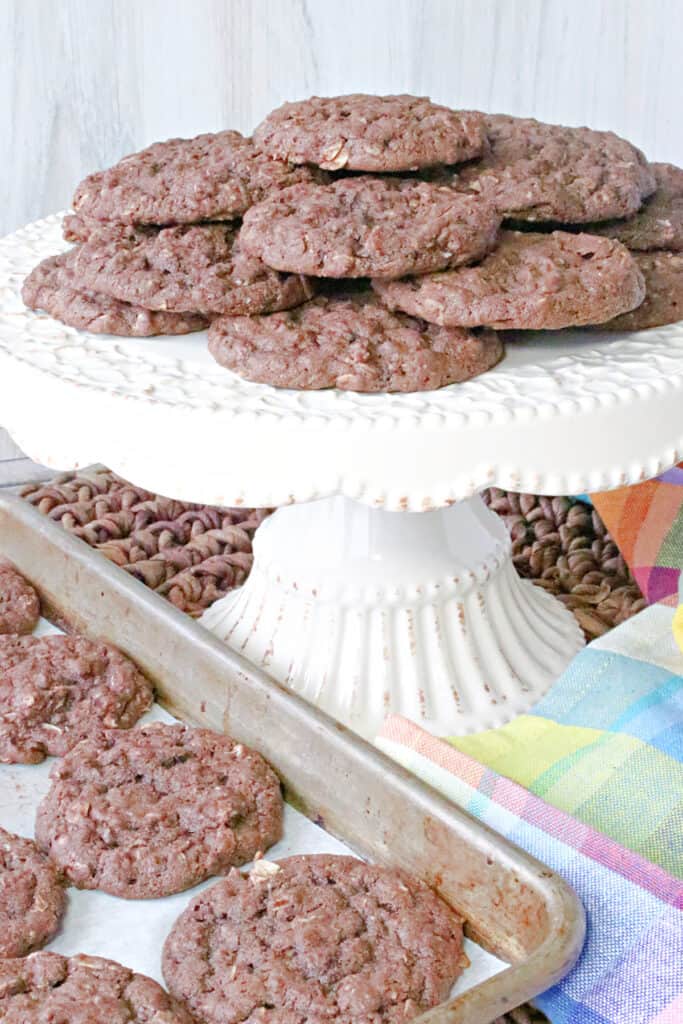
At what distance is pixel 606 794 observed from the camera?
1.04 metres

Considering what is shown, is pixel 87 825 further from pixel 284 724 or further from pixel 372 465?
pixel 372 465

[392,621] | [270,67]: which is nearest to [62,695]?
[392,621]

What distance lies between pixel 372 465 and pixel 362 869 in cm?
30

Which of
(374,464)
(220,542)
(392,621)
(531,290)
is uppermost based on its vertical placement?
(531,290)

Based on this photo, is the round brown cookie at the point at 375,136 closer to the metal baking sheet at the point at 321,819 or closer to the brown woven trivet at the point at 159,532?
the metal baking sheet at the point at 321,819

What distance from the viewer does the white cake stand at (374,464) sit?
3.23 feet

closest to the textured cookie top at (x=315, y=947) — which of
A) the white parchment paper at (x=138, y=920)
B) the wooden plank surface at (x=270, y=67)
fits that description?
the white parchment paper at (x=138, y=920)

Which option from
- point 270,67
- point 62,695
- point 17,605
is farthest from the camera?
point 270,67

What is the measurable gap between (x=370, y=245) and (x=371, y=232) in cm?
1

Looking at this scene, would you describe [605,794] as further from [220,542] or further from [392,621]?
[220,542]

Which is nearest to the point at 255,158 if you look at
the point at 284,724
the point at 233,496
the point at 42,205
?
the point at 233,496

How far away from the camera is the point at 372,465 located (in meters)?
0.98

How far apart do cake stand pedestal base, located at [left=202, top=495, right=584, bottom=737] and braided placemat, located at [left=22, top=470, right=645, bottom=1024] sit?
Answer: 18cm

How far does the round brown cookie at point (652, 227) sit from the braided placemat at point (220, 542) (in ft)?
1.49
